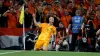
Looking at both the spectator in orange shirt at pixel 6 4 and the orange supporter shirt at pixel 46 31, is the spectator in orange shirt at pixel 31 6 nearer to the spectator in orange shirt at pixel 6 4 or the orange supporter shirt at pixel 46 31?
the orange supporter shirt at pixel 46 31

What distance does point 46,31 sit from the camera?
575 inches

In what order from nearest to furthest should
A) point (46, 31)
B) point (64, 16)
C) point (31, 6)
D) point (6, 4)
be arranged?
point (64, 16) → point (46, 31) → point (31, 6) → point (6, 4)

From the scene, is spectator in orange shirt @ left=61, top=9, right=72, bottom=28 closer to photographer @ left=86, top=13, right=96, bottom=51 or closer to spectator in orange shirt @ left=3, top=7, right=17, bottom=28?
photographer @ left=86, top=13, right=96, bottom=51

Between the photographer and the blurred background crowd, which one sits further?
the blurred background crowd

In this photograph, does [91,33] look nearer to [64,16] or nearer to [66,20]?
[66,20]

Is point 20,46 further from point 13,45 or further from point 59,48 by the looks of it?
point 59,48

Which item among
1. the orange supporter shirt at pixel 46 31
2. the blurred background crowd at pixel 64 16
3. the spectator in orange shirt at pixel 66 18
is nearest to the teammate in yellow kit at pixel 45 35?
the orange supporter shirt at pixel 46 31

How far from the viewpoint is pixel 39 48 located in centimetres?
1438

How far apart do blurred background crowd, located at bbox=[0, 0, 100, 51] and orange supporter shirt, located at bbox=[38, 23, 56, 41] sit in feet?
0.63

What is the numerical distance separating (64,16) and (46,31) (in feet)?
3.69

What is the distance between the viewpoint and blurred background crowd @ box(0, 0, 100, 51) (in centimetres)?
1395

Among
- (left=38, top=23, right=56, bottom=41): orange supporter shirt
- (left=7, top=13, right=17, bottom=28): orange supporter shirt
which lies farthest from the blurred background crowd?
(left=38, top=23, right=56, bottom=41): orange supporter shirt

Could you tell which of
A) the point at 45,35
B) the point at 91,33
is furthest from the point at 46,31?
the point at 91,33

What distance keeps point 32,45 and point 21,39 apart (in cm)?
61
